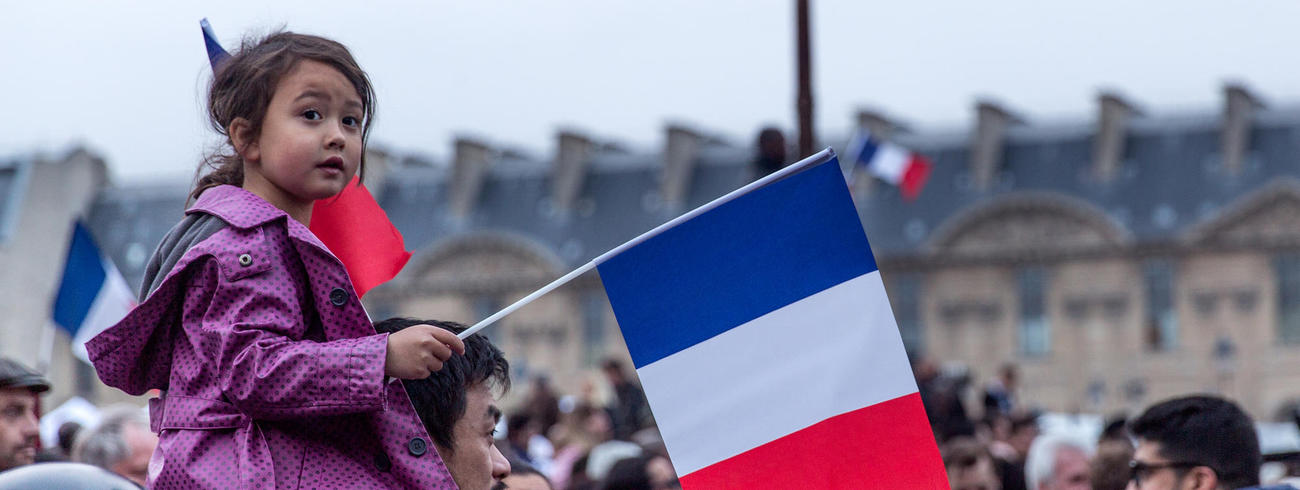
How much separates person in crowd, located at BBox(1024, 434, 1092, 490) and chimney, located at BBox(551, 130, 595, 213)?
43890mm

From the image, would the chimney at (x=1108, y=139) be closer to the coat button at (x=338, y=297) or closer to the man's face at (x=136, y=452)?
the man's face at (x=136, y=452)

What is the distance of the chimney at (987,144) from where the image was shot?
46656 mm

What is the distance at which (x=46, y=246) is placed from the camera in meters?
35.8

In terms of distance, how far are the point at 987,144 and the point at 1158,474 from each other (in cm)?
4345

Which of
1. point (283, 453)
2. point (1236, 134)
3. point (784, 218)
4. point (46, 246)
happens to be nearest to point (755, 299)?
point (784, 218)

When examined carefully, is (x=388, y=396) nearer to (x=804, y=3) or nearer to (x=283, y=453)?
(x=283, y=453)

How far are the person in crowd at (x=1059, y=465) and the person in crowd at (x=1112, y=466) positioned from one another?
997 mm

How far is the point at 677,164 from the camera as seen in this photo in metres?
49.7

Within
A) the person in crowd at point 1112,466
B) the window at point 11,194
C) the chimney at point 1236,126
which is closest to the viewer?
the person in crowd at point 1112,466

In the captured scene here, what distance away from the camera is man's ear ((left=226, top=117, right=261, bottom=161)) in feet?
8.09

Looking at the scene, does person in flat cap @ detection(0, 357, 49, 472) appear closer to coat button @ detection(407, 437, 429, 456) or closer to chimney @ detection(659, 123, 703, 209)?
coat button @ detection(407, 437, 429, 456)

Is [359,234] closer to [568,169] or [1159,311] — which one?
[1159,311]

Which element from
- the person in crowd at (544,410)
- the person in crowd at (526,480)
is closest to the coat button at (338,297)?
the person in crowd at (526,480)

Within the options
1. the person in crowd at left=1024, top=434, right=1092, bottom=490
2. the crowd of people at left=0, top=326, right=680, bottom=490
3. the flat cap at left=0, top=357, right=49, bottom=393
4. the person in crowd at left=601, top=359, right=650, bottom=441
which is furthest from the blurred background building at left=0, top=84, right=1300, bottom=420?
the flat cap at left=0, top=357, right=49, bottom=393
